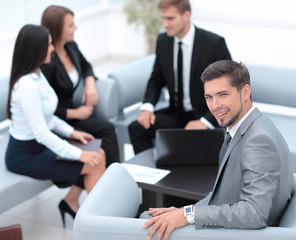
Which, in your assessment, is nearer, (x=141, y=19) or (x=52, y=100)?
(x=52, y=100)

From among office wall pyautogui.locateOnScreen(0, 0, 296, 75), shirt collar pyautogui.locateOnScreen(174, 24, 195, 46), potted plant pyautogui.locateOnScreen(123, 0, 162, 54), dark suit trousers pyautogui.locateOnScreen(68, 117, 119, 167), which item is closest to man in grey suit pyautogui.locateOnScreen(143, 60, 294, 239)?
dark suit trousers pyautogui.locateOnScreen(68, 117, 119, 167)

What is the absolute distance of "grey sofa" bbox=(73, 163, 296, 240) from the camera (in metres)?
2.05

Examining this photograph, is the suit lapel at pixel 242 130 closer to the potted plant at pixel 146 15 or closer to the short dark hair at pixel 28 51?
the short dark hair at pixel 28 51

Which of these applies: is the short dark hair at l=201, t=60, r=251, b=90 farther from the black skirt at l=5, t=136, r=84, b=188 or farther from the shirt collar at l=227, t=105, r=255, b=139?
the black skirt at l=5, t=136, r=84, b=188

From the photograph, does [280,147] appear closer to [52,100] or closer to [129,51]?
[52,100]

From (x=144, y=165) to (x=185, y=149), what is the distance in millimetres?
272

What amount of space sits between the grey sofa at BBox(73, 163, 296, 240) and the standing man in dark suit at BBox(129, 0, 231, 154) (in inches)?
61.9

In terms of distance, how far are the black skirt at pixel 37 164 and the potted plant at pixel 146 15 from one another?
4.10 metres

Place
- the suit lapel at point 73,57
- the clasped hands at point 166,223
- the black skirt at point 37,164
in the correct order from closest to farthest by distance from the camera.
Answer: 1. the clasped hands at point 166,223
2. the black skirt at point 37,164
3. the suit lapel at point 73,57

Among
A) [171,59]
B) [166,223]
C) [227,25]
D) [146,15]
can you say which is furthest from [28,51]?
[227,25]

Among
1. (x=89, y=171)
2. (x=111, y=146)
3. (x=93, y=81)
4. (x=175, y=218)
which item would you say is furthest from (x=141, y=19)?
(x=175, y=218)

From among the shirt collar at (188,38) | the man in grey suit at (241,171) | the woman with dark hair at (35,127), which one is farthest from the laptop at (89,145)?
the man in grey suit at (241,171)

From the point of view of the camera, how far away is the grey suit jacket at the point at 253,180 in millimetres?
1999

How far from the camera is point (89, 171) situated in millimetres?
3559
